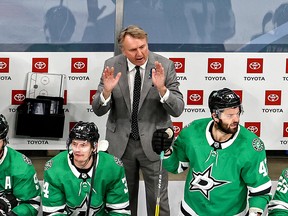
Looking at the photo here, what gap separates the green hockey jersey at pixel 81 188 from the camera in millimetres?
3861

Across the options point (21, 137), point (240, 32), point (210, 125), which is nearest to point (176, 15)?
point (240, 32)

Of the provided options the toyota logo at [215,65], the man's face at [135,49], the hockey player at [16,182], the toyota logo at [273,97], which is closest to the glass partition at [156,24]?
the toyota logo at [215,65]

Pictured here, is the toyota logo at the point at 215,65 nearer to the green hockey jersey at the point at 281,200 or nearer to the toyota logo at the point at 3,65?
the toyota logo at the point at 3,65

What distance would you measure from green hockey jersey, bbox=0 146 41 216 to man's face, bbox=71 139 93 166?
0.33m

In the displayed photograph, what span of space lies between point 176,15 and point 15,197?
2.58 meters

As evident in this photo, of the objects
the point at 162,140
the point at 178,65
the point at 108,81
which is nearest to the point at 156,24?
the point at 178,65

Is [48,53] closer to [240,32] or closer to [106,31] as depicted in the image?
[106,31]

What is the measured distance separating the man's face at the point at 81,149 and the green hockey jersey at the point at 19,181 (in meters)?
0.33

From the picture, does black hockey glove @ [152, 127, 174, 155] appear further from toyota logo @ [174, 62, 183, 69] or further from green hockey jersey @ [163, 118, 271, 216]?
toyota logo @ [174, 62, 183, 69]

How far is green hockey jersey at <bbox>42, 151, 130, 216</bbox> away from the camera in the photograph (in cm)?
386

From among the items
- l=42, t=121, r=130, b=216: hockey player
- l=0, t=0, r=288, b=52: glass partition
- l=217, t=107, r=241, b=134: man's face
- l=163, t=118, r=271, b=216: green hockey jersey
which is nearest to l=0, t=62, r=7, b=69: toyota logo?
l=0, t=0, r=288, b=52: glass partition

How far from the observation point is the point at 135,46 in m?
4.42

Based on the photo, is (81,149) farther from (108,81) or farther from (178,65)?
(178,65)

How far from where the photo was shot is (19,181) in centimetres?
394
